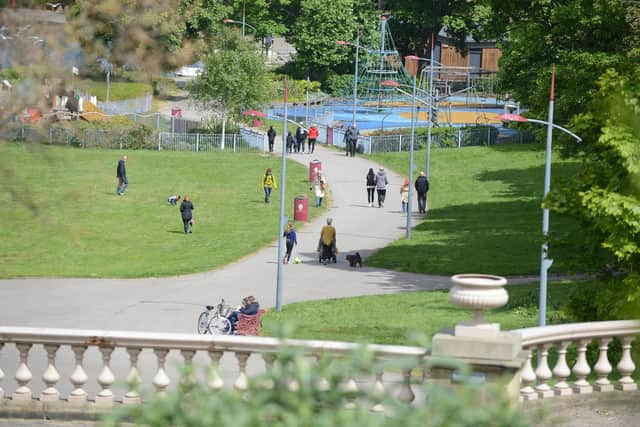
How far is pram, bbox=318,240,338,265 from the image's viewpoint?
3691cm

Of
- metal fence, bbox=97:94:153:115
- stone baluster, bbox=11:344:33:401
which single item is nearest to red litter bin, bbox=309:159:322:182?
metal fence, bbox=97:94:153:115

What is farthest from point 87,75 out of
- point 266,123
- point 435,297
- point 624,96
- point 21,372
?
point 266,123

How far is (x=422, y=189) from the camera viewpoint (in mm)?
46344

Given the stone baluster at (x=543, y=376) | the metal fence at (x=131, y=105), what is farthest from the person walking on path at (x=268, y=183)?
the stone baluster at (x=543, y=376)

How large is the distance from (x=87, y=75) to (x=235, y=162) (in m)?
47.4

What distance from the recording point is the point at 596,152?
19922mm

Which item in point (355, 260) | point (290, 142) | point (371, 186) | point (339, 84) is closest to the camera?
point (355, 260)

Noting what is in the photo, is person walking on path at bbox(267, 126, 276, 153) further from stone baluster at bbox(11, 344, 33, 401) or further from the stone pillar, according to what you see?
the stone pillar

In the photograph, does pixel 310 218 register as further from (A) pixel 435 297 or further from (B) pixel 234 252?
(A) pixel 435 297

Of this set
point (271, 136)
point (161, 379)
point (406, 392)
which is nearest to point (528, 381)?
point (406, 392)

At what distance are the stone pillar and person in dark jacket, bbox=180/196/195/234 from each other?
3099 centimetres

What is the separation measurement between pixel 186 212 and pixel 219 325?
16.4 m

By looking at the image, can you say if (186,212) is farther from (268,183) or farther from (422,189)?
(422,189)

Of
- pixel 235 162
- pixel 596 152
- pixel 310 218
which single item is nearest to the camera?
pixel 596 152
